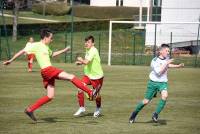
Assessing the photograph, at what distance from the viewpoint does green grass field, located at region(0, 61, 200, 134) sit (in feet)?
45.0

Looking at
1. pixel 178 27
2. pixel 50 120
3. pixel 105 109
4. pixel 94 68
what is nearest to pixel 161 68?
pixel 94 68

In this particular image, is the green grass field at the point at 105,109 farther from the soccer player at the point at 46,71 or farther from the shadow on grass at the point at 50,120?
the soccer player at the point at 46,71

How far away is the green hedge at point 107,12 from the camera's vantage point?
7512 cm

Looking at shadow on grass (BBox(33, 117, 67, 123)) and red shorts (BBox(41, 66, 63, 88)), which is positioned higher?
red shorts (BBox(41, 66, 63, 88))

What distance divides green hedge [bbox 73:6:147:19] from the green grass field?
47.4 m

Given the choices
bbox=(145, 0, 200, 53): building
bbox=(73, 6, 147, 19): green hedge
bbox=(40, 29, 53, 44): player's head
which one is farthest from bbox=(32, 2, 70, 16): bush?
bbox=(40, 29, 53, 44): player's head

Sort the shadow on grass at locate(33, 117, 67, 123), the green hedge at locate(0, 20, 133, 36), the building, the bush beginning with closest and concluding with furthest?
the shadow on grass at locate(33, 117, 67, 123) → the building → the green hedge at locate(0, 20, 133, 36) → the bush

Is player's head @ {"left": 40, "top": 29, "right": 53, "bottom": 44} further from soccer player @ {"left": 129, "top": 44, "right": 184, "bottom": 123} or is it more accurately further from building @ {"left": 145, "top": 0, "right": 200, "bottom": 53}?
building @ {"left": 145, "top": 0, "right": 200, "bottom": 53}

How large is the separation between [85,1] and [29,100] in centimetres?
8215

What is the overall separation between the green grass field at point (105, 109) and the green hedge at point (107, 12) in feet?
155

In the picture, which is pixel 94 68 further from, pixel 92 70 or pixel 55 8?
pixel 55 8

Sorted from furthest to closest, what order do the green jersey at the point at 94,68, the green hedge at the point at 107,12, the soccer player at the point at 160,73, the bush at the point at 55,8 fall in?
the bush at the point at 55,8, the green hedge at the point at 107,12, the green jersey at the point at 94,68, the soccer player at the point at 160,73

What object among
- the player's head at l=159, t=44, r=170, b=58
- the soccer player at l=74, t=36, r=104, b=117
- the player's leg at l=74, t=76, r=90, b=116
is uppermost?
the player's head at l=159, t=44, r=170, b=58

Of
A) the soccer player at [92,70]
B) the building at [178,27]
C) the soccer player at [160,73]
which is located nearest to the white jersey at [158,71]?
the soccer player at [160,73]
